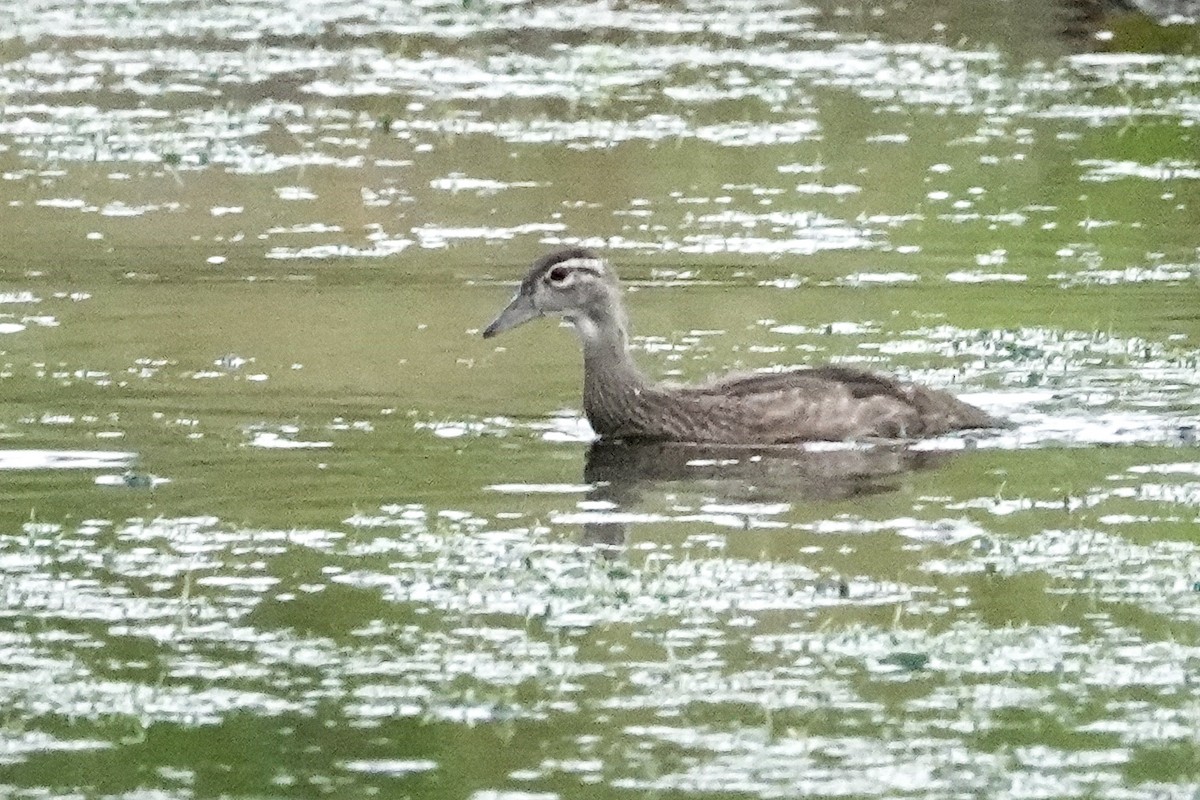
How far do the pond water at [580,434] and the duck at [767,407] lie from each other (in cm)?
15

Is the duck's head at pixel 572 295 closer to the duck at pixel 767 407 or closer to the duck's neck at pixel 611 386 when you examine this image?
the duck's neck at pixel 611 386

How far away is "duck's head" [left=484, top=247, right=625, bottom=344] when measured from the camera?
14609 mm

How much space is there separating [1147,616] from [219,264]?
28.9ft

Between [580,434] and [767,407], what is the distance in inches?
32.7

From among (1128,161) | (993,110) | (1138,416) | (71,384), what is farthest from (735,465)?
(993,110)

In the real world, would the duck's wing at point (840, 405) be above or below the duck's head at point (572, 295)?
below

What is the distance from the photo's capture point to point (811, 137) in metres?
22.6

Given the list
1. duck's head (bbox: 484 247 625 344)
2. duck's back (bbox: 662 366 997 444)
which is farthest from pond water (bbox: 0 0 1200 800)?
duck's head (bbox: 484 247 625 344)

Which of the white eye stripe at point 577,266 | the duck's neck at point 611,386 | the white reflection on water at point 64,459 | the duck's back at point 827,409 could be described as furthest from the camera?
the white eye stripe at point 577,266

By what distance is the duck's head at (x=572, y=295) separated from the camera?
14609 millimetres

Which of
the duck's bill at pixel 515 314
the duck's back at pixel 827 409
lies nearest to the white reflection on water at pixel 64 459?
the duck's bill at pixel 515 314

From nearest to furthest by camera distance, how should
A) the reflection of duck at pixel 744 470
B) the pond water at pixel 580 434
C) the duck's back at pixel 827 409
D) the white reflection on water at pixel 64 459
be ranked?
the pond water at pixel 580 434 → the reflection of duck at pixel 744 470 → the white reflection on water at pixel 64 459 → the duck's back at pixel 827 409

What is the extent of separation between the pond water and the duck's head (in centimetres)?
38

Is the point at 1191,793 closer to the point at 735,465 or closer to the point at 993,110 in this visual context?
the point at 735,465
